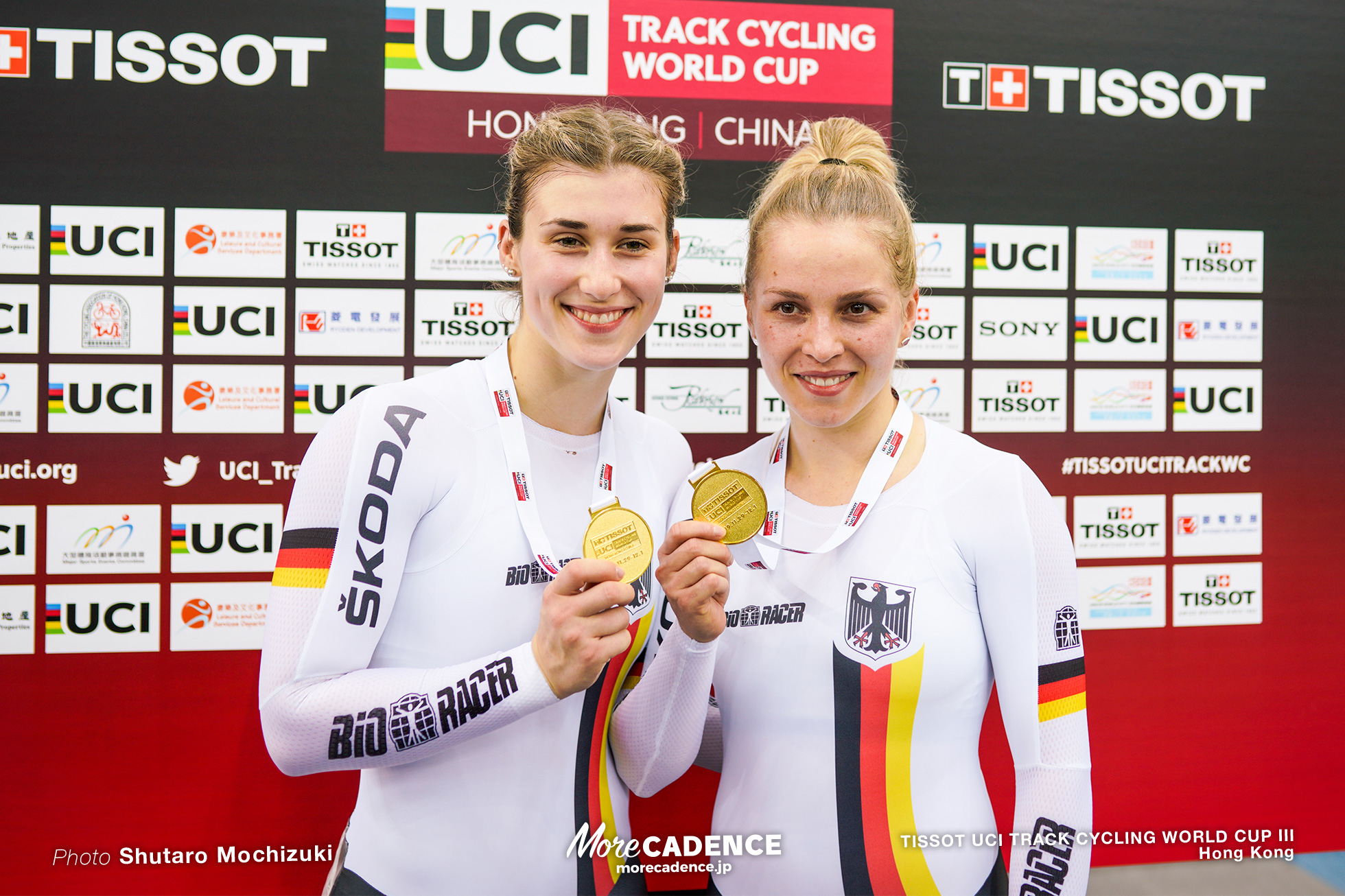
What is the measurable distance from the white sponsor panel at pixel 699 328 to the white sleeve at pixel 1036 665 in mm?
1377

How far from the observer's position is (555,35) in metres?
2.67

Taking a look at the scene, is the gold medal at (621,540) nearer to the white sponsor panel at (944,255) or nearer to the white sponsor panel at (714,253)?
the white sponsor panel at (714,253)

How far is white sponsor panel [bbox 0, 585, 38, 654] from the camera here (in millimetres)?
2578

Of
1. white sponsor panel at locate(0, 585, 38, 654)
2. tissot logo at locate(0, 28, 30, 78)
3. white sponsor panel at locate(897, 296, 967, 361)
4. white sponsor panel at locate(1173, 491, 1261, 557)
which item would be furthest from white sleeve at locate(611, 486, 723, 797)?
tissot logo at locate(0, 28, 30, 78)

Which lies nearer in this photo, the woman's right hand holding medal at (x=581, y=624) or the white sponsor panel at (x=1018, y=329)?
the woman's right hand holding medal at (x=581, y=624)

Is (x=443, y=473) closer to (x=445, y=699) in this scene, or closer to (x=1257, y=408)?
(x=445, y=699)

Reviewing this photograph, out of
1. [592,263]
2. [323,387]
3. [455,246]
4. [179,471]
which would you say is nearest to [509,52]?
[455,246]

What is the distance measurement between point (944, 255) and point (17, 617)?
339 cm

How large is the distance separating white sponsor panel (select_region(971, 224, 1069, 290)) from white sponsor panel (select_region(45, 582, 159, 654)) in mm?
3085

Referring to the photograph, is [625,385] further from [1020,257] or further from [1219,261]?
[1219,261]

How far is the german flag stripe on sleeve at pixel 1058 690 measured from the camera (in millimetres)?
1484

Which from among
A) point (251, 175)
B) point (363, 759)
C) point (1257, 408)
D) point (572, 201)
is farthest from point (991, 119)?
point (363, 759)

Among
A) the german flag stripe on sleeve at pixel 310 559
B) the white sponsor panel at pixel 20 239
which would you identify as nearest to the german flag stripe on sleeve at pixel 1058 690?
the german flag stripe on sleeve at pixel 310 559

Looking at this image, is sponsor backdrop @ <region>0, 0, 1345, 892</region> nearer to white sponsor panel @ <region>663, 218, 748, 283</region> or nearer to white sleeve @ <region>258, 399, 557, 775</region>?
white sponsor panel @ <region>663, 218, 748, 283</region>
